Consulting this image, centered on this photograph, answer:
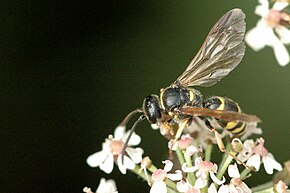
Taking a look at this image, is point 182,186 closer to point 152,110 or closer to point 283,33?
point 152,110

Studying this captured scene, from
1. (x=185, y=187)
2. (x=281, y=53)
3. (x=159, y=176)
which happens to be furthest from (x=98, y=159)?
(x=281, y=53)

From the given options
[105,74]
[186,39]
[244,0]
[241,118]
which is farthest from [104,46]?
[241,118]

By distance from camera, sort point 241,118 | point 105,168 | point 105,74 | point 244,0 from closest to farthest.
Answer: point 241,118, point 105,168, point 244,0, point 105,74

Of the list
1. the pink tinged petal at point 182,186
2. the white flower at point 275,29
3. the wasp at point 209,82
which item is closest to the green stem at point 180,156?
the wasp at point 209,82

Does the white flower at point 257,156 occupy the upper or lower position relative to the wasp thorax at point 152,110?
lower

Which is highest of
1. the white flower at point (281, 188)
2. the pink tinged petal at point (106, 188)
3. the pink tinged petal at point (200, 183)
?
the pink tinged petal at point (106, 188)

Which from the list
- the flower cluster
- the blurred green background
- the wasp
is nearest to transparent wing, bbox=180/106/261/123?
the wasp

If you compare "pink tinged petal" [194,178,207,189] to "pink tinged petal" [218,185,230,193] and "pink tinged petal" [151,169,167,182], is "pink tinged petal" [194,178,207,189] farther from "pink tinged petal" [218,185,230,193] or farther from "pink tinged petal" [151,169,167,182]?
"pink tinged petal" [151,169,167,182]

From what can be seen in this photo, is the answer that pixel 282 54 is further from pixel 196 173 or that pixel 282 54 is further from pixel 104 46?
pixel 104 46

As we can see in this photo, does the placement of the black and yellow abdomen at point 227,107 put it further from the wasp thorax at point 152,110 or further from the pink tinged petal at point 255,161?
the wasp thorax at point 152,110
